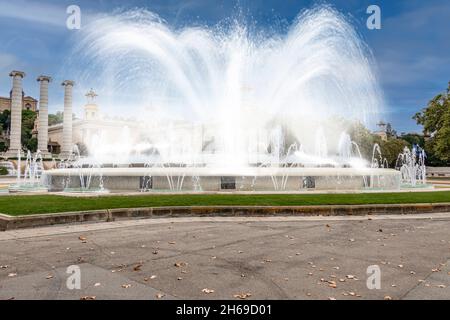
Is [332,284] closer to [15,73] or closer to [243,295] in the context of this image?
[243,295]

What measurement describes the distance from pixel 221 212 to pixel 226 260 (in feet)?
18.6

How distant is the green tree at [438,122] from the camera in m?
52.6

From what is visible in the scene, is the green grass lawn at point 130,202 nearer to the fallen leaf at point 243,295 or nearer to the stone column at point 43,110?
the fallen leaf at point 243,295

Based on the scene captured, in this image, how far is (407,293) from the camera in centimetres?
534

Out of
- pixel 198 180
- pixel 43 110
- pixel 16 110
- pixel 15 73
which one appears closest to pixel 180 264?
pixel 198 180

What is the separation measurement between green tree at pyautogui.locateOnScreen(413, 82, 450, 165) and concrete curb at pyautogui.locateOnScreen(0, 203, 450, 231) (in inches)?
1732

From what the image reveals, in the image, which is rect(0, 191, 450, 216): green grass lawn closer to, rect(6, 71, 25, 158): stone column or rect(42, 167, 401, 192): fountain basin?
rect(42, 167, 401, 192): fountain basin

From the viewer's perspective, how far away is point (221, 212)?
1267 centimetres

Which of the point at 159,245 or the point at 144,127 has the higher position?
the point at 144,127

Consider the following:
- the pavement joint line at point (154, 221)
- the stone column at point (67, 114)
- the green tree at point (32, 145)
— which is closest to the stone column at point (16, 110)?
the stone column at point (67, 114)
